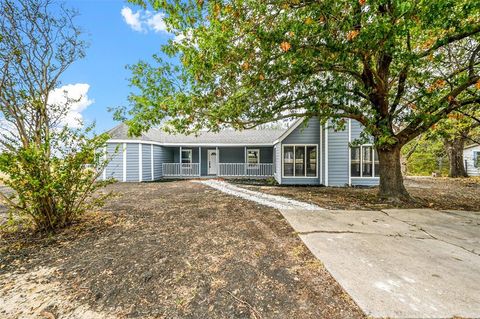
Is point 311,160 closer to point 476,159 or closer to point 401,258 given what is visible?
point 401,258

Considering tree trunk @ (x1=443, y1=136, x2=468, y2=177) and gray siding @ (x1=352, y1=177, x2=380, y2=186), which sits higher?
tree trunk @ (x1=443, y1=136, x2=468, y2=177)

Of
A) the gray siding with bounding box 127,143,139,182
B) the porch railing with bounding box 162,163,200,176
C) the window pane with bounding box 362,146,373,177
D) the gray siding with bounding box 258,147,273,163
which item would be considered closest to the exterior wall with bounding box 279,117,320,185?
the window pane with bounding box 362,146,373,177

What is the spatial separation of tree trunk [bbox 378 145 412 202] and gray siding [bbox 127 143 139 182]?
496 inches

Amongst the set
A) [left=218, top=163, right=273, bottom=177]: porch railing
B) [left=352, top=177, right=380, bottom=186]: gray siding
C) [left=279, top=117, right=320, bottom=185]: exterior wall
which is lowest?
[left=352, top=177, right=380, bottom=186]: gray siding

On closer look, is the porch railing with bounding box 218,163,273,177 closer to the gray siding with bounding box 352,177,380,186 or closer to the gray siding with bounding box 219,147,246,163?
the gray siding with bounding box 219,147,246,163

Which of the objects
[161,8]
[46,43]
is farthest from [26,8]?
[161,8]

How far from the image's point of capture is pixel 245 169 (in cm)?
1489

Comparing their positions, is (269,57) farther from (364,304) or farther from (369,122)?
(364,304)

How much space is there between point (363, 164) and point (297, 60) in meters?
8.46

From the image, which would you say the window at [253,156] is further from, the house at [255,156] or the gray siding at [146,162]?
the gray siding at [146,162]

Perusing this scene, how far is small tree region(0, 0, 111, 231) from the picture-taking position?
3.31 meters

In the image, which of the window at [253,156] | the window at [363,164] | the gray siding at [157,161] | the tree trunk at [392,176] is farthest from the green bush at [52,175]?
the window at [253,156]

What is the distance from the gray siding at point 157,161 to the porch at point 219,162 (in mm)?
356

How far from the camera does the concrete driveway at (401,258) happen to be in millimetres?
1895
